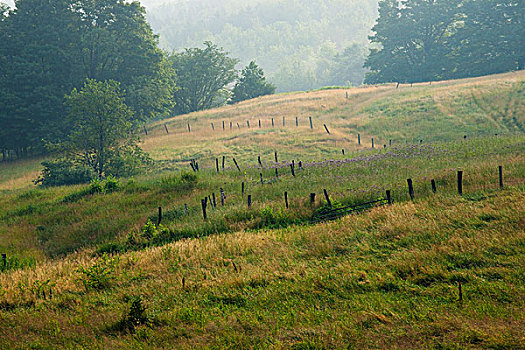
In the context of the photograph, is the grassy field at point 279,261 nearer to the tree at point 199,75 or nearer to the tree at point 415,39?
the tree at point 199,75

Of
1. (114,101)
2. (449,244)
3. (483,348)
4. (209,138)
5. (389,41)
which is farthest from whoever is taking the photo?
(389,41)

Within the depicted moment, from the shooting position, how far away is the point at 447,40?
241 feet

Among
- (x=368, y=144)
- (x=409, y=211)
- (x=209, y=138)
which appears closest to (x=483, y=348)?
(x=409, y=211)

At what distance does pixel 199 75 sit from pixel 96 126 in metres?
47.4

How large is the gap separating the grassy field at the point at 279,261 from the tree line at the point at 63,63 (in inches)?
1107

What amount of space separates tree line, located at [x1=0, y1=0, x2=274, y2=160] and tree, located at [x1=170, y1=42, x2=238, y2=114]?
603 inches

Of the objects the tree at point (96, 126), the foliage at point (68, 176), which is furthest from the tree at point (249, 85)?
the foliage at point (68, 176)

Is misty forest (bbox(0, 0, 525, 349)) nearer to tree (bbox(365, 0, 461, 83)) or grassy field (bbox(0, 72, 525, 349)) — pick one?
grassy field (bbox(0, 72, 525, 349))

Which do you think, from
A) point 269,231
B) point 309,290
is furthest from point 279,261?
point 269,231

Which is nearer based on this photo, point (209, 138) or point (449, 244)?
point (449, 244)

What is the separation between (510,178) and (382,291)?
33.3 ft

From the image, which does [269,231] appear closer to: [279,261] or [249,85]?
[279,261]

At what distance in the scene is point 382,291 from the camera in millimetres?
8586

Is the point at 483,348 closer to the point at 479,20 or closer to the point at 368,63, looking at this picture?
the point at 479,20
